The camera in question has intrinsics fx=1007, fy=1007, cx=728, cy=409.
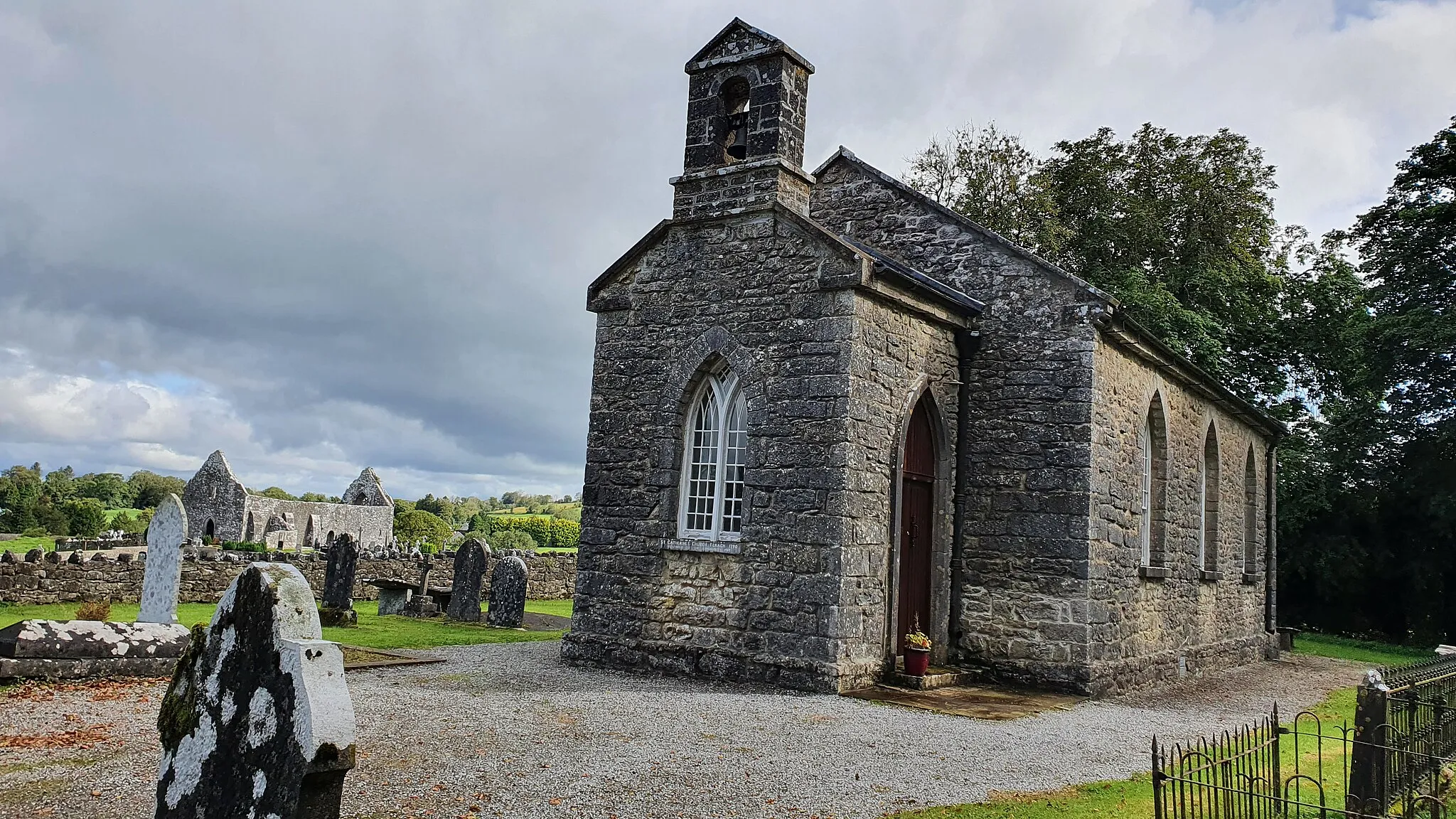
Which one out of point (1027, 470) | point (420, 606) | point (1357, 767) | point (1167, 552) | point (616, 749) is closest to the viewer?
point (1357, 767)

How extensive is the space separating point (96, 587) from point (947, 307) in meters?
16.0

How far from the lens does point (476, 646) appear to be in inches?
583

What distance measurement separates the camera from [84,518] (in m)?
40.8

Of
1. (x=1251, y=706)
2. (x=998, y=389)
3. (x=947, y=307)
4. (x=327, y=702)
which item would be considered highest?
(x=947, y=307)

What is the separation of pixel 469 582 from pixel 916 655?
10.5 metres

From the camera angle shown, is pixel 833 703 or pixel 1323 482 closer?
pixel 833 703

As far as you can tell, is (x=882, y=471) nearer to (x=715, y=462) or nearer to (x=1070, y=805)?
(x=715, y=462)

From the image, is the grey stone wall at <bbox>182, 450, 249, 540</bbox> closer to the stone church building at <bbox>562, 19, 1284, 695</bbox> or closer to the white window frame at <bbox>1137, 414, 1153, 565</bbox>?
the stone church building at <bbox>562, 19, 1284, 695</bbox>

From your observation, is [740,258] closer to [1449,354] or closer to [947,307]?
[947,307]

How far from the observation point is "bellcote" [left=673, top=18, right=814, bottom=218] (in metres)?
13.0

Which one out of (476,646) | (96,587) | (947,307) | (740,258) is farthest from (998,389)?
(96,587)

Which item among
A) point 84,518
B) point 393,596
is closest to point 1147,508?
point 393,596

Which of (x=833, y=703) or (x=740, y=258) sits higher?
(x=740, y=258)

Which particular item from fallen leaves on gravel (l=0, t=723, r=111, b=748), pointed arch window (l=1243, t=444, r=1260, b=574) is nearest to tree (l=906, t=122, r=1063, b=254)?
pointed arch window (l=1243, t=444, r=1260, b=574)
